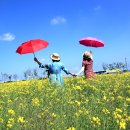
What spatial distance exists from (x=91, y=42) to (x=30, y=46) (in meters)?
3.21

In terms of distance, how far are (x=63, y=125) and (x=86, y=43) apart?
410 inches

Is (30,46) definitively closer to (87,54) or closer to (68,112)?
(87,54)

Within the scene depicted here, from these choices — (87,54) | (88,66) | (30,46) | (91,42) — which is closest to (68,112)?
(30,46)

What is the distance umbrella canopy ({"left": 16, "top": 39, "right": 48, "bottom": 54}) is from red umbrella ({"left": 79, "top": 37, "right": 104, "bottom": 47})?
2702mm

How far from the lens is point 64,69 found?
13.4 meters

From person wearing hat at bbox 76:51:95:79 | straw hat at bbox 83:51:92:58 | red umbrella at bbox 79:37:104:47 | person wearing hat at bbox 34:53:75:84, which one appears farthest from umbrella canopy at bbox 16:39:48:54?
red umbrella at bbox 79:37:104:47

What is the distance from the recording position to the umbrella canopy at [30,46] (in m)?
13.8

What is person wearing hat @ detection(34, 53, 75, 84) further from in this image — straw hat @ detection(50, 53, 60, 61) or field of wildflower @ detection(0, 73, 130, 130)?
field of wildflower @ detection(0, 73, 130, 130)

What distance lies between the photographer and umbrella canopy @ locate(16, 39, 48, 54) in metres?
13.8

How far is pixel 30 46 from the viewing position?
45.7ft

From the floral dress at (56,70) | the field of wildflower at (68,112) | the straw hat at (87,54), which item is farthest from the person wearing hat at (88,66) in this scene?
the field of wildflower at (68,112)

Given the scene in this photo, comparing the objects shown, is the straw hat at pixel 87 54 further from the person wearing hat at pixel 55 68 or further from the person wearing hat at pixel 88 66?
the person wearing hat at pixel 55 68

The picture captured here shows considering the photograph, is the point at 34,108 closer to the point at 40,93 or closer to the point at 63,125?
the point at 63,125

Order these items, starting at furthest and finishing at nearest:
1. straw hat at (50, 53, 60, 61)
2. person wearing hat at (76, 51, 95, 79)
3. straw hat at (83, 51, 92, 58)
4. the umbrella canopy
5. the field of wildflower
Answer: person wearing hat at (76, 51, 95, 79), straw hat at (83, 51, 92, 58), the umbrella canopy, straw hat at (50, 53, 60, 61), the field of wildflower
